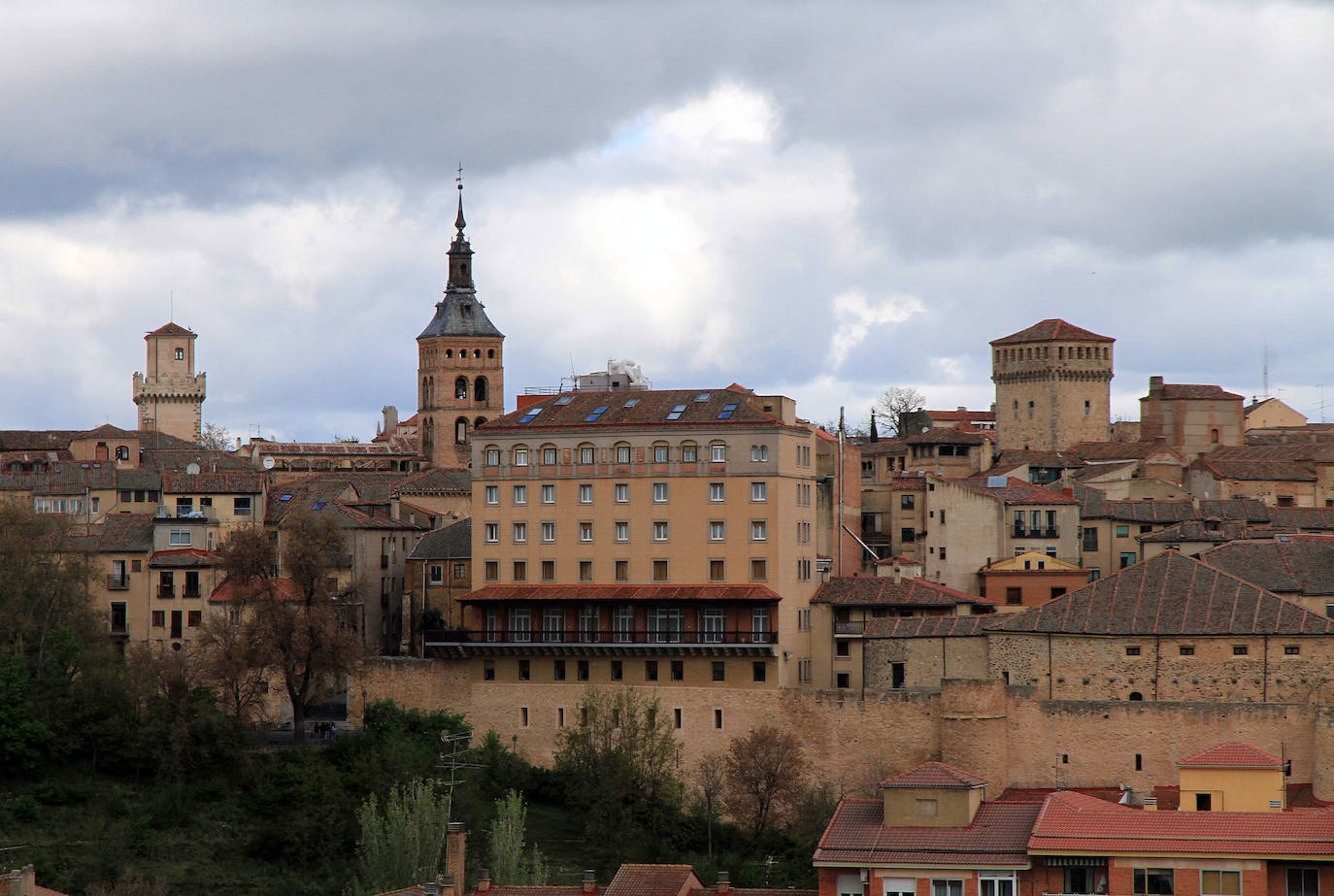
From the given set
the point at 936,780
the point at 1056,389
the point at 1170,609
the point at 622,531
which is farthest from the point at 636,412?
the point at 1056,389

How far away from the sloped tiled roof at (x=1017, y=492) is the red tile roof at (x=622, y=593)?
15864 mm

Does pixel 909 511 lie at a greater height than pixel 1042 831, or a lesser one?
greater

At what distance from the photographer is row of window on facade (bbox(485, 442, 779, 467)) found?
79938mm

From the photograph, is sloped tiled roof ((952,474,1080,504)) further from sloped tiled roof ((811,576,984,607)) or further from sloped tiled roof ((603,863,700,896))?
sloped tiled roof ((603,863,700,896))

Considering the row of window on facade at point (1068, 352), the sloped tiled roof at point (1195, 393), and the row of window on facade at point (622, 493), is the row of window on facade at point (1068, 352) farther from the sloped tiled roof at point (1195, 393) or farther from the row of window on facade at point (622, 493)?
the row of window on facade at point (622, 493)

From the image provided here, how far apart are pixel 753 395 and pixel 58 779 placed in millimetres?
26234

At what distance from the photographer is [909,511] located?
9394cm

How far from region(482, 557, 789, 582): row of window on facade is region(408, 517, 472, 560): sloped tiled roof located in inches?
209

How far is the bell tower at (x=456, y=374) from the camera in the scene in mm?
131875

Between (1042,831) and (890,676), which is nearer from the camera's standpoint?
(1042,831)

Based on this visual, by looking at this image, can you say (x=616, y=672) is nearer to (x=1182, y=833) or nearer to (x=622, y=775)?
(x=622, y=775)

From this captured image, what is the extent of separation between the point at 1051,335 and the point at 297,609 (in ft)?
182

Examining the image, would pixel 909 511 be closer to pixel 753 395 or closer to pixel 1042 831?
pixel 753 395

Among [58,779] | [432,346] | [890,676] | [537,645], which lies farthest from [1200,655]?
[432,346]
